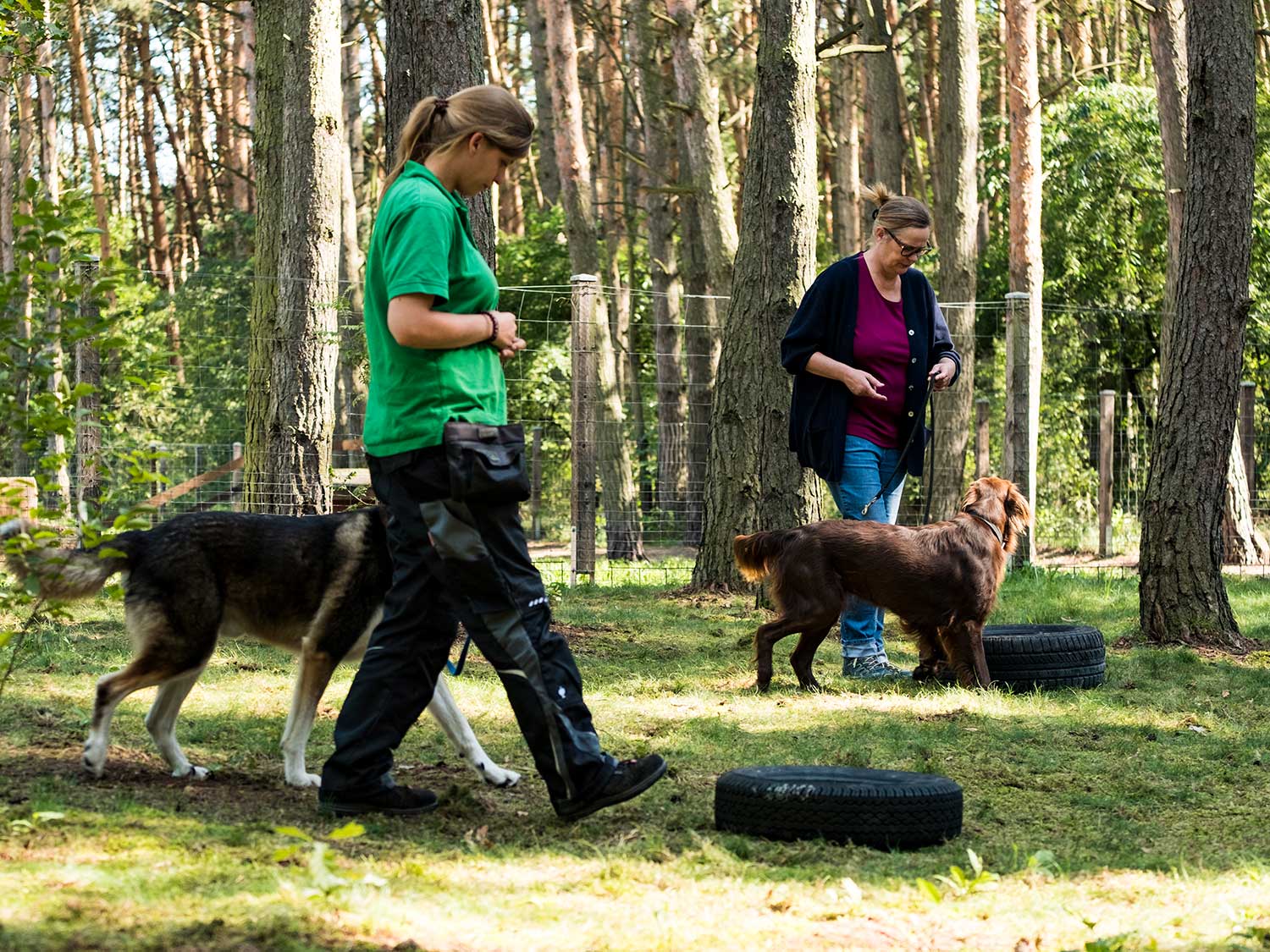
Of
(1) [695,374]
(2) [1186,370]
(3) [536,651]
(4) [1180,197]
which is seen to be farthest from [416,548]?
(1) [695,374]

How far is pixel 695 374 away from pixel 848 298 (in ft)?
34.9

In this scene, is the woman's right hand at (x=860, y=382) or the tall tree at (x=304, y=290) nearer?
the woman's right hand at (x=860, y=382)

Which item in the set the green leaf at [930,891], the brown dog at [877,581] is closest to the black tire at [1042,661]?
the brown dog at [877,581]

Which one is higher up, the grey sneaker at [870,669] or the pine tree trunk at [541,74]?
the pine tree trunk at [541,74]

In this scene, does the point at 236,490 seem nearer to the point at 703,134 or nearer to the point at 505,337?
the point at 703,134

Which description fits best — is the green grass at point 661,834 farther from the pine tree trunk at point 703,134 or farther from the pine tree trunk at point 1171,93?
the pine tree trunk at point 703,134

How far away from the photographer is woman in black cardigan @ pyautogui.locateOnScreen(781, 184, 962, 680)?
6.90 metres

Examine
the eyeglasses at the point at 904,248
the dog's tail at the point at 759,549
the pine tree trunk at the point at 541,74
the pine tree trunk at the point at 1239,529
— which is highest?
the pine tree trunk at the point at 541,74

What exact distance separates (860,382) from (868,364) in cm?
27

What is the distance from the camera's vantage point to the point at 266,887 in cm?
332

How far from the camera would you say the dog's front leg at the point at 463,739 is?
15.6 ft

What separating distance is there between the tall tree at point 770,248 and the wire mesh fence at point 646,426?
240 mm

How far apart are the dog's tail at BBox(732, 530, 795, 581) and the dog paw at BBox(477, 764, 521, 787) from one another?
2.48 metres

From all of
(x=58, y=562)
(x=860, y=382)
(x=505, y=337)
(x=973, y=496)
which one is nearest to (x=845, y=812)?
(x=505, y=337)
